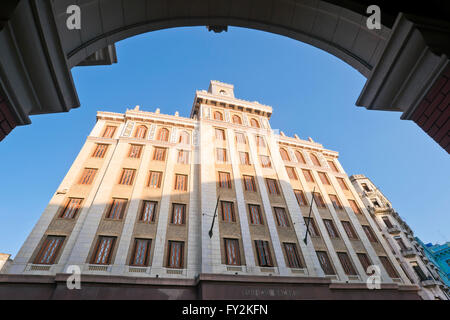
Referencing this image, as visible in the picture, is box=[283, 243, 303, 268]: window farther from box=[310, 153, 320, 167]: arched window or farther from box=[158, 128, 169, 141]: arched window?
box=[158, 128, 169, 141]: arched window

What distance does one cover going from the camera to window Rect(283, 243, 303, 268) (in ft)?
49.0

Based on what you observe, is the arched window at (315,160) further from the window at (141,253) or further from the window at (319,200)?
the window at (141,253)

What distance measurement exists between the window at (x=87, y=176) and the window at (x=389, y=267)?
2425 centimetres

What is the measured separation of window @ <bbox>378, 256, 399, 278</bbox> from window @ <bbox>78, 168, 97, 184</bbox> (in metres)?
24.2


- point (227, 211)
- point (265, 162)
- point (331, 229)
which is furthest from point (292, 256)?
point (265, 162)

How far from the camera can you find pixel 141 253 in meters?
13.6

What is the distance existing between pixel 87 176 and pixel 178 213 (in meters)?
7.50

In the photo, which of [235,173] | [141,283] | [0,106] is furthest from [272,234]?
[0,106]

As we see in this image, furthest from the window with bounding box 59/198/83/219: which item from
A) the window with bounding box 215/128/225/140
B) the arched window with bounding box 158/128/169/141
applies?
the window with bounding box 215/128/225/140

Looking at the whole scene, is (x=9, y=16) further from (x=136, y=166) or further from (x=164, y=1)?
(x=136, y=166)

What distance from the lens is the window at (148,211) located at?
1521cm

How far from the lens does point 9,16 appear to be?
2283 millimetres

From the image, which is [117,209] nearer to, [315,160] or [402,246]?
[315,160]
